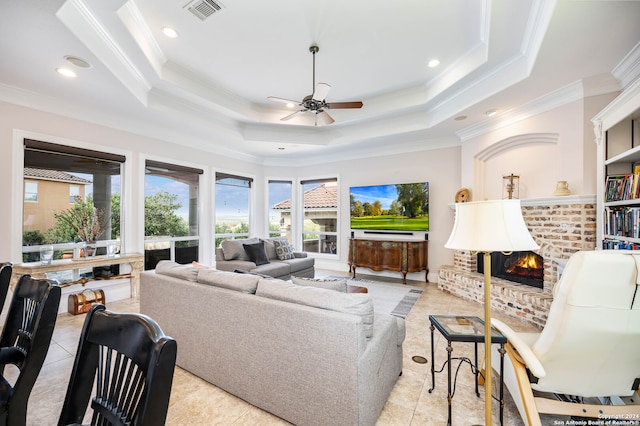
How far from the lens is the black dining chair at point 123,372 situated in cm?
67

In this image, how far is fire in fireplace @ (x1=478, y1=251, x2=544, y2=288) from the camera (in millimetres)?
3820

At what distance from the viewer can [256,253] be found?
4.80 meters

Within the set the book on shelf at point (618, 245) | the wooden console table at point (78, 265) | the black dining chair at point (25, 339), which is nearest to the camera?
the black dining chair at point (25, 339)

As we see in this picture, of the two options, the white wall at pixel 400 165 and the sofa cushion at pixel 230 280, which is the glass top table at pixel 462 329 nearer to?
the sofa cushion at pixel 230 280

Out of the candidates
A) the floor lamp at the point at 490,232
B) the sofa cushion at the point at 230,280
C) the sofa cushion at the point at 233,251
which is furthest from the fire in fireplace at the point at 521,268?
the sofa cushion at the point at 233,251

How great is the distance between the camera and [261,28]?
9.75 feet

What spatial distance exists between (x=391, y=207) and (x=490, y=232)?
4.47m

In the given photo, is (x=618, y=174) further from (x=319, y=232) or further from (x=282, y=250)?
(x=319, y=232)

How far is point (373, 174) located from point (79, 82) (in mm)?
5061

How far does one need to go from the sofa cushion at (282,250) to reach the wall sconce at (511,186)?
376cm

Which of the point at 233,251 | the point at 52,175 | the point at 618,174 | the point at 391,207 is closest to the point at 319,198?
the point at 391,207

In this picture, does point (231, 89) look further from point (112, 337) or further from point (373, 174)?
point (112, 337)

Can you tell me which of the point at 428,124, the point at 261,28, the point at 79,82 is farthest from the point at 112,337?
the point at 428,124

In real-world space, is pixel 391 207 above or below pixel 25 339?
above
